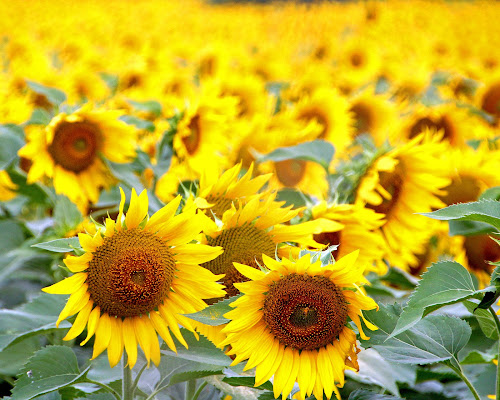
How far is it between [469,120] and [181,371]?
5.15 feet

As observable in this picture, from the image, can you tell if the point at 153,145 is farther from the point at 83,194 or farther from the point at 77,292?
the point at 77,292

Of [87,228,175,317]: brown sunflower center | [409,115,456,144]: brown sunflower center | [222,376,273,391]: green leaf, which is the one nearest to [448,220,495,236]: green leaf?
[222,376,273,391]: green leaf

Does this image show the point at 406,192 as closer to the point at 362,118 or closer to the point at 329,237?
the point at 329,237

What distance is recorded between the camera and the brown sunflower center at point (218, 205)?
1.01 meters

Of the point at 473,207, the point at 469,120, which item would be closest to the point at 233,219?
the point at 473,207

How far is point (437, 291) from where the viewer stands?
0.82 metres

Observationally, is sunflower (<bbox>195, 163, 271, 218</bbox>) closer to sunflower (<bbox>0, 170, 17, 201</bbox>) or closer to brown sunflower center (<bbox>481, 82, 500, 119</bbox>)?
sunflower (<bbox>0, 170, 17, 201</bbox>)

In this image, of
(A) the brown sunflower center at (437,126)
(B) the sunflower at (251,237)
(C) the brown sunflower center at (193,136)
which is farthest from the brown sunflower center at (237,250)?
(A) the brown sunflower center at (437,126)

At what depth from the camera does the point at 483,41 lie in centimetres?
445

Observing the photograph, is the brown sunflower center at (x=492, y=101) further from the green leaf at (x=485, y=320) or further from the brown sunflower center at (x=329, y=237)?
the green leaf at (x=485, y=320)

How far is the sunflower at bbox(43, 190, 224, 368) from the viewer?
0.84 m

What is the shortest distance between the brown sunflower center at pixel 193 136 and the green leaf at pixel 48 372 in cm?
76

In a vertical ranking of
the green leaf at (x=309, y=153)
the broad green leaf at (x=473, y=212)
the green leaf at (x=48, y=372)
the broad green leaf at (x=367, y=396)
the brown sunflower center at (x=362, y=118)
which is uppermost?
the broad green leaf at (x=473, y=212)

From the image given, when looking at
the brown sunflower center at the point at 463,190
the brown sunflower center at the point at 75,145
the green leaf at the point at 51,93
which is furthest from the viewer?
the green leaf at the point at 51,93
